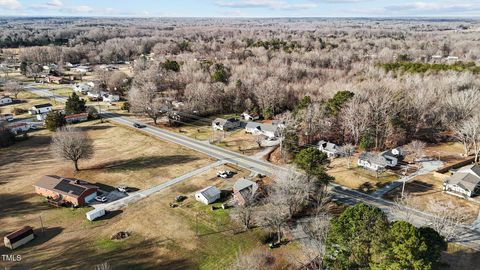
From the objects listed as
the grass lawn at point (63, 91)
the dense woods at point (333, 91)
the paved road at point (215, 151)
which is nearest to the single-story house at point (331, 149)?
the dense woods at point (333, 91)

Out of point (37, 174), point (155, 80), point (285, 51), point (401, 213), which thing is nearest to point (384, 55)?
point (285, 51)

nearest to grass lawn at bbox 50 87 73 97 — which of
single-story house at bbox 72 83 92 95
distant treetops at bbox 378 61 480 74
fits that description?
single-story house at bbox 72 83 92 95

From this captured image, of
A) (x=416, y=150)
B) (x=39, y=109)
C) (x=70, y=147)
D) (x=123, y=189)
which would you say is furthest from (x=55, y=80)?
(x=416, y=150)

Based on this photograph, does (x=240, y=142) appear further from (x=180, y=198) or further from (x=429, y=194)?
(x=429, y=194)

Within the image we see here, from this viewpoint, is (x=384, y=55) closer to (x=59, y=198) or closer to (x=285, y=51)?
(x=285, y=51)

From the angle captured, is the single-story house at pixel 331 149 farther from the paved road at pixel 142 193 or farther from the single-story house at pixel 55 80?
the single-story house at pixel 55 80

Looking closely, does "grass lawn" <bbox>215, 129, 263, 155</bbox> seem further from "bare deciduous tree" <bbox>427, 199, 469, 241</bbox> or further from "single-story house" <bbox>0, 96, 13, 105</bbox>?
"single-story house" <bbox>0, 96, 13, 105</bbox>
